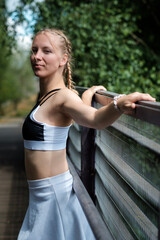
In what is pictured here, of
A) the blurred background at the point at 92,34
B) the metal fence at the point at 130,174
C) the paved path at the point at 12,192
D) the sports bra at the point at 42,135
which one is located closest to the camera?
the metal fence at the point at 130,174

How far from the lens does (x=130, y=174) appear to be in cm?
165

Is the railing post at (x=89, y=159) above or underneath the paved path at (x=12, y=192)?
above

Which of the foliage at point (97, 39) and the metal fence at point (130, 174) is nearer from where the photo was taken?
the metal fence at point (130, 174)

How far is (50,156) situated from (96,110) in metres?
0.51

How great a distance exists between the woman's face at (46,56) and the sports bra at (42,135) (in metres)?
0.15

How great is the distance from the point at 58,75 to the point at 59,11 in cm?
570

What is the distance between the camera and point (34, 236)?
6.68ft

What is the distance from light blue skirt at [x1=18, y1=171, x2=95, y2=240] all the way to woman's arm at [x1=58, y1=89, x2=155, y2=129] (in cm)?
41

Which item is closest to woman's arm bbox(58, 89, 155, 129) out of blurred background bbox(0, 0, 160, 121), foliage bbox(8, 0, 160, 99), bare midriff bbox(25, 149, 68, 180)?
bare midriff bbox(25, 149, 68, 180)

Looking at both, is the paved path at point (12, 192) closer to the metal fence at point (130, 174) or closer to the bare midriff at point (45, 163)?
the metal fence at point (130, 174)

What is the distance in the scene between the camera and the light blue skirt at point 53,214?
2.04 metres

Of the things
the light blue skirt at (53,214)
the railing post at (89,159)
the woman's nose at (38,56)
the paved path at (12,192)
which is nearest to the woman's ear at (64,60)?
the woman's nose at (38,56)

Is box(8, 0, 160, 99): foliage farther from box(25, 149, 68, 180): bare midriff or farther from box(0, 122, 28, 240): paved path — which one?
box(25, 149, 68, 180): bare midriff

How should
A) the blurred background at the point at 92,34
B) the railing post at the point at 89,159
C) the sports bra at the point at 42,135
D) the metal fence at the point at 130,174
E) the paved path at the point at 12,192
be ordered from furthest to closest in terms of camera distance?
the blurred background at the point at 92,34 < the paved path at the point at 12,192 < the railing post at the point at 89,159 < the sports bra at the point at 42,135 < the metal fence at the point at 130,174
